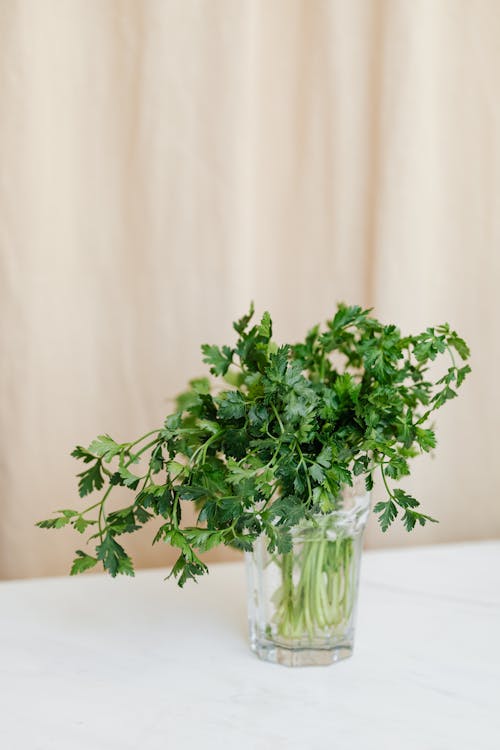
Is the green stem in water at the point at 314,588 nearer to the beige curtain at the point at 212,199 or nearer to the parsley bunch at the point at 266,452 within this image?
the parsley bunch at the point at 266,452

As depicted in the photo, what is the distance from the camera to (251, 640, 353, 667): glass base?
2.55 ft

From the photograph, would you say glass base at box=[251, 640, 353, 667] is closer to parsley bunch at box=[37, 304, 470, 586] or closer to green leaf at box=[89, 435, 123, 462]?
parsley bunch at box=[37, 304, 470, 586]

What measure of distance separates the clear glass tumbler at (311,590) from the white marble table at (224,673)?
2cm

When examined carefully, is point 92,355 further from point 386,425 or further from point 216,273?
point 386,425

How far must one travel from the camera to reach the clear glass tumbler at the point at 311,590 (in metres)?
0.76

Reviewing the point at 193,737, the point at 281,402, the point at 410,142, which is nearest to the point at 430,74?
the point at 410,142

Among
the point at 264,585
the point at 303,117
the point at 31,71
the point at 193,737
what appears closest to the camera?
the point at 193,737

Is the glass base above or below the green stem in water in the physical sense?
below

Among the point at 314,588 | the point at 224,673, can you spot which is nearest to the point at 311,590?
the point at 314,588

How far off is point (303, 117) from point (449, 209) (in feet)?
0.79

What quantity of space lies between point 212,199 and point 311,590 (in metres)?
0.57

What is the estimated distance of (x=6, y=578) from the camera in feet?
3.73

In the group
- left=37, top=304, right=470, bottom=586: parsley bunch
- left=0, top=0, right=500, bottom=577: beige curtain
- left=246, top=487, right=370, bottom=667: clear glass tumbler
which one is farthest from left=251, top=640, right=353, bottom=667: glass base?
left=0, top=0, right=500, bottom=577: beige curtain

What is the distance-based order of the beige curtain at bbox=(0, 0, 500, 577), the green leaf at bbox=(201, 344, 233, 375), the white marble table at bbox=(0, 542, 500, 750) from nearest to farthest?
the white marble table at bbox=(0, 542, 500, 750) < the green leaf at bbox=(201, 344, 233, 375) < the beige curtain at bbox=(0, 0, 500, 577)
